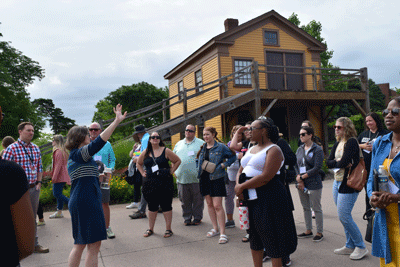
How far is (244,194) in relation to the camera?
3.34m

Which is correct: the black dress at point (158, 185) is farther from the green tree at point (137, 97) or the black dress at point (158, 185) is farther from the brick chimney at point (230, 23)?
the green tree at point (137, 97)

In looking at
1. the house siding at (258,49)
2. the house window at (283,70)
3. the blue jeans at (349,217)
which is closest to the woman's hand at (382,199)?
the blue jeans at (349,217)

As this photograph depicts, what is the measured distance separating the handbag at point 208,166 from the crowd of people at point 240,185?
2cm

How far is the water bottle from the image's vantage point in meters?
2.50

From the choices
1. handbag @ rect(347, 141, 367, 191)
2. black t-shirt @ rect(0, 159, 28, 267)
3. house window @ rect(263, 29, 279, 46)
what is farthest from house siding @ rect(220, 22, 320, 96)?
black t-shirt @ rect(0, 159, 28, 267)

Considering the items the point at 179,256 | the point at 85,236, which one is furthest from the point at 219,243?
the point at 85,236

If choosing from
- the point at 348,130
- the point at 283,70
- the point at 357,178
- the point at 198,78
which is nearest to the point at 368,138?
the point at 348,130

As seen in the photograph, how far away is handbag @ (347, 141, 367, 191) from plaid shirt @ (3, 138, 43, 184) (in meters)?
4.99

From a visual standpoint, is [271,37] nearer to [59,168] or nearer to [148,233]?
[59,168]

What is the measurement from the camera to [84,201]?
3.37m

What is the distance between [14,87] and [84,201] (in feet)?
97.8

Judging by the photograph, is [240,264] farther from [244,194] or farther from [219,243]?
[244,194]

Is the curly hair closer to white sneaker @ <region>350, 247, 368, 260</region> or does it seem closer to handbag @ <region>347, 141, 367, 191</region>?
handbag @ <region>347, 141, 367, 191</region>

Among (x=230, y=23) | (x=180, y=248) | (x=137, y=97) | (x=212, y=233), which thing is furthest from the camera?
(x=137, y=97)
